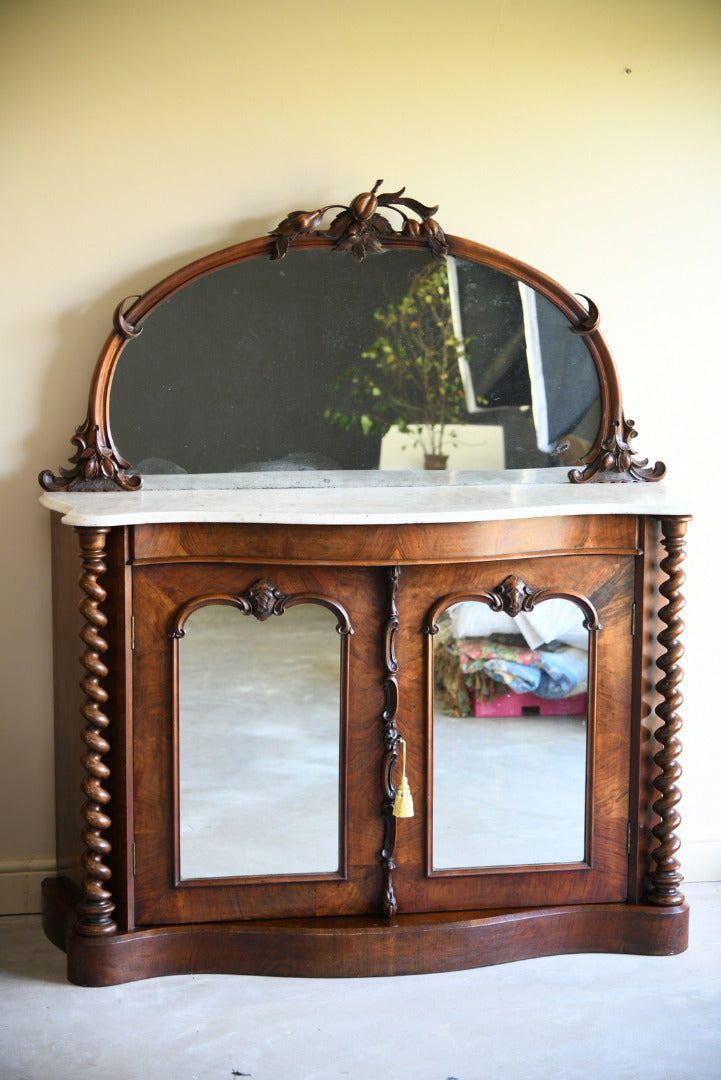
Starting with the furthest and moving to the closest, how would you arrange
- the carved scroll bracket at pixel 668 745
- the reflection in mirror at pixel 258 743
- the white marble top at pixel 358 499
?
the carved scroll bracket at pixel 668 745 < the reflection in mirror at pixel 258 743 < the white marble top at pixel 358 499

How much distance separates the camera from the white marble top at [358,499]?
84.7 inches

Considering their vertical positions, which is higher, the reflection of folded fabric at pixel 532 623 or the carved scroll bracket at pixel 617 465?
the carved scroll bracket at pixel 617 465

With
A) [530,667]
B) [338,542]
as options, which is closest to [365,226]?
[338,542]

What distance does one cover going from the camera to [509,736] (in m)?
2.35

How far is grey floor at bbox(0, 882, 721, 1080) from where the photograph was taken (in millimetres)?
2020

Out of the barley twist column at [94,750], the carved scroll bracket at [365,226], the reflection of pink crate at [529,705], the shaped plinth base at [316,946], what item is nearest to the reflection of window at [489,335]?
the carved scroll bracket at [365,226]

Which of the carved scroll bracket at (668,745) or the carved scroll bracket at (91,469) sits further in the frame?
the carved scroll bracket at (91,469)

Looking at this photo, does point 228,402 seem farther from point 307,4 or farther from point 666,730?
point 666,730

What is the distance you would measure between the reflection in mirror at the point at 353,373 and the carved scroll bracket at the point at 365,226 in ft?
0.11

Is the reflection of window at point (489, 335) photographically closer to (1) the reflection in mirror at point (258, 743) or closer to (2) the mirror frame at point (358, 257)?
(2) the mirror frame at point (358, 257)

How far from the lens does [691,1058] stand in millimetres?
2074

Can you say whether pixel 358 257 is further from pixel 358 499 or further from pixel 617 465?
pixel 617 465

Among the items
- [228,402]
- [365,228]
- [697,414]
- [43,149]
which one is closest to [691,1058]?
[697,414]

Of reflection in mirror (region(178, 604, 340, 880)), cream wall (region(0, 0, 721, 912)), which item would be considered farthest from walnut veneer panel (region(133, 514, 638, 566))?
cream wall (region(0, 0, 721, 912))
